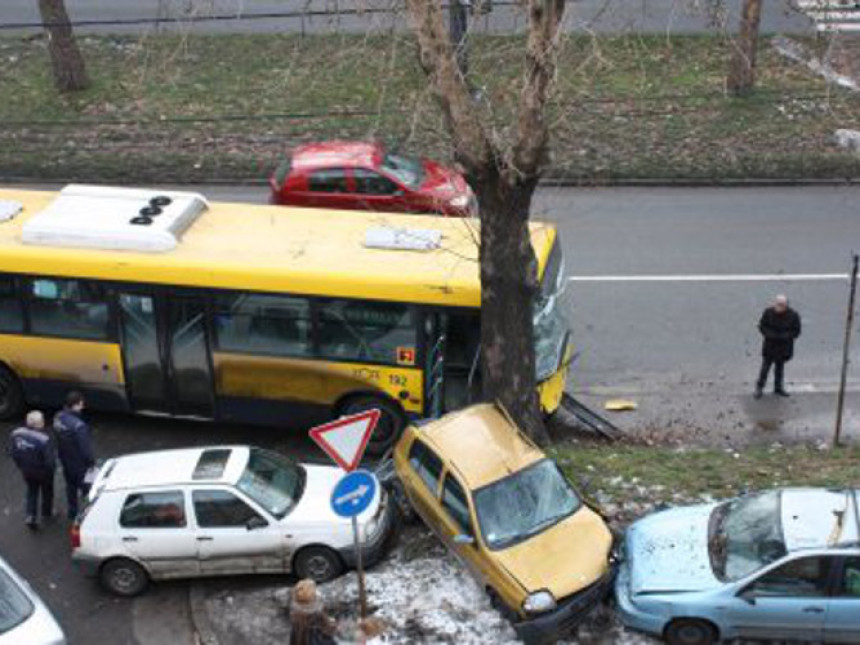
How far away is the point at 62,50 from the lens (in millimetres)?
27047

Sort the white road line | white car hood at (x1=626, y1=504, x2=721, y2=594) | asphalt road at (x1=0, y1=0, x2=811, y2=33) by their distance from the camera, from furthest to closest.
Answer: asphalt road at (x1=0, y1=0, x2=811, y2=33) < the white road line < white car hood at (x1=626, y1=504, x2=721, y2=594)

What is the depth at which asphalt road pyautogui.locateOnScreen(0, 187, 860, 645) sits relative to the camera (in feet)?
42.4

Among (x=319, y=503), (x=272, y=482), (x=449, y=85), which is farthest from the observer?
(x=272, y=482)

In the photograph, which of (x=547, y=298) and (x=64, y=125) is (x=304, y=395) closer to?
(x=547, y=298)

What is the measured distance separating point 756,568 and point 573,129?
15487 millimetres

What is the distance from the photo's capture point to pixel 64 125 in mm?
26172

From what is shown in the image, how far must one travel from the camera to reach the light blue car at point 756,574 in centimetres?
1055

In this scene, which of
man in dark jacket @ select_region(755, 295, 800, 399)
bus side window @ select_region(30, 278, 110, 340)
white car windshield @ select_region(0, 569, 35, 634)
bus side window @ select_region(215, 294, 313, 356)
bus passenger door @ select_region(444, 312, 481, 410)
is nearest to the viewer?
white car windshield @ select_region(0, 569, 35, 634)

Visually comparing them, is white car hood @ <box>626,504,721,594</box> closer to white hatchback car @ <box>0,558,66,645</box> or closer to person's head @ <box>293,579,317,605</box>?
person's head @ <box>293,579,317,605</box>

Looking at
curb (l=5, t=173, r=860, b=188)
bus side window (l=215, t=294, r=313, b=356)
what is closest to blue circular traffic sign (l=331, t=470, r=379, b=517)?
bus side window (l=215, t=294, r=313, b=356)

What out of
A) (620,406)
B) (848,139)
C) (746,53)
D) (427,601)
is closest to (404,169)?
(620,406)

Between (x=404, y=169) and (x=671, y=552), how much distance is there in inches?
423

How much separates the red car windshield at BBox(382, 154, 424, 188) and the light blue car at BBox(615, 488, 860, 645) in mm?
9986

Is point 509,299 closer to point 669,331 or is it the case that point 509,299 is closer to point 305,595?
point 305,595
